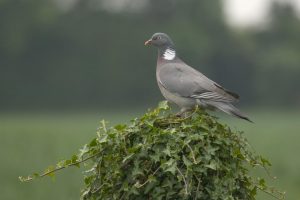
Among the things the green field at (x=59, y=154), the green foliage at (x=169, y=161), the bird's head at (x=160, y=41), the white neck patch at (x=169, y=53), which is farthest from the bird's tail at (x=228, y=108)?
the green foliage at (x=169, y=161)

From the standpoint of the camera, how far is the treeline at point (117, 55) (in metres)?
77.2

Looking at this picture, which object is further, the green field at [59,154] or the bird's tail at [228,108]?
the green field at [59,154]

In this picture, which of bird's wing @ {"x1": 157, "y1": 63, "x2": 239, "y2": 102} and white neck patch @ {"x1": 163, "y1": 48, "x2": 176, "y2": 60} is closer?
bird's wing @ {"x1": 157, "y1": 63, "x2": 239, "y2": 102}

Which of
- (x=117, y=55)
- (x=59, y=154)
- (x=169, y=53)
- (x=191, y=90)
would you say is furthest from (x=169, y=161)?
(x=117, y=55)

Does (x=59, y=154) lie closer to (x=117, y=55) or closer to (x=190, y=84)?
(x=190, y=84)

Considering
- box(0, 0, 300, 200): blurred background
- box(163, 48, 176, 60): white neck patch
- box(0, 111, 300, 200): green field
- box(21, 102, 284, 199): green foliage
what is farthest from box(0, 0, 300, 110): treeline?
box(21, 102, 284, 199): green foliage

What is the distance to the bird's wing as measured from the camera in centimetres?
1038

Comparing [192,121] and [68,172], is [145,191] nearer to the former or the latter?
[192,121]

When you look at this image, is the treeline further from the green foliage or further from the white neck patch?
the green foliage

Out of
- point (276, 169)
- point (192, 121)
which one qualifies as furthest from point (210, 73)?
point (192, 121)

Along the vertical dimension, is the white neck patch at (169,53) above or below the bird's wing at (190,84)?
above

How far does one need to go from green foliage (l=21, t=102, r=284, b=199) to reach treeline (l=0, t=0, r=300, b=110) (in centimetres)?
6343

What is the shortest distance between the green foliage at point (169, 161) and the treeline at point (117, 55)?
63435mm

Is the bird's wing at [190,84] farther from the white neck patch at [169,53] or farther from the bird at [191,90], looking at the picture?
the white neck patch at [169,53]
